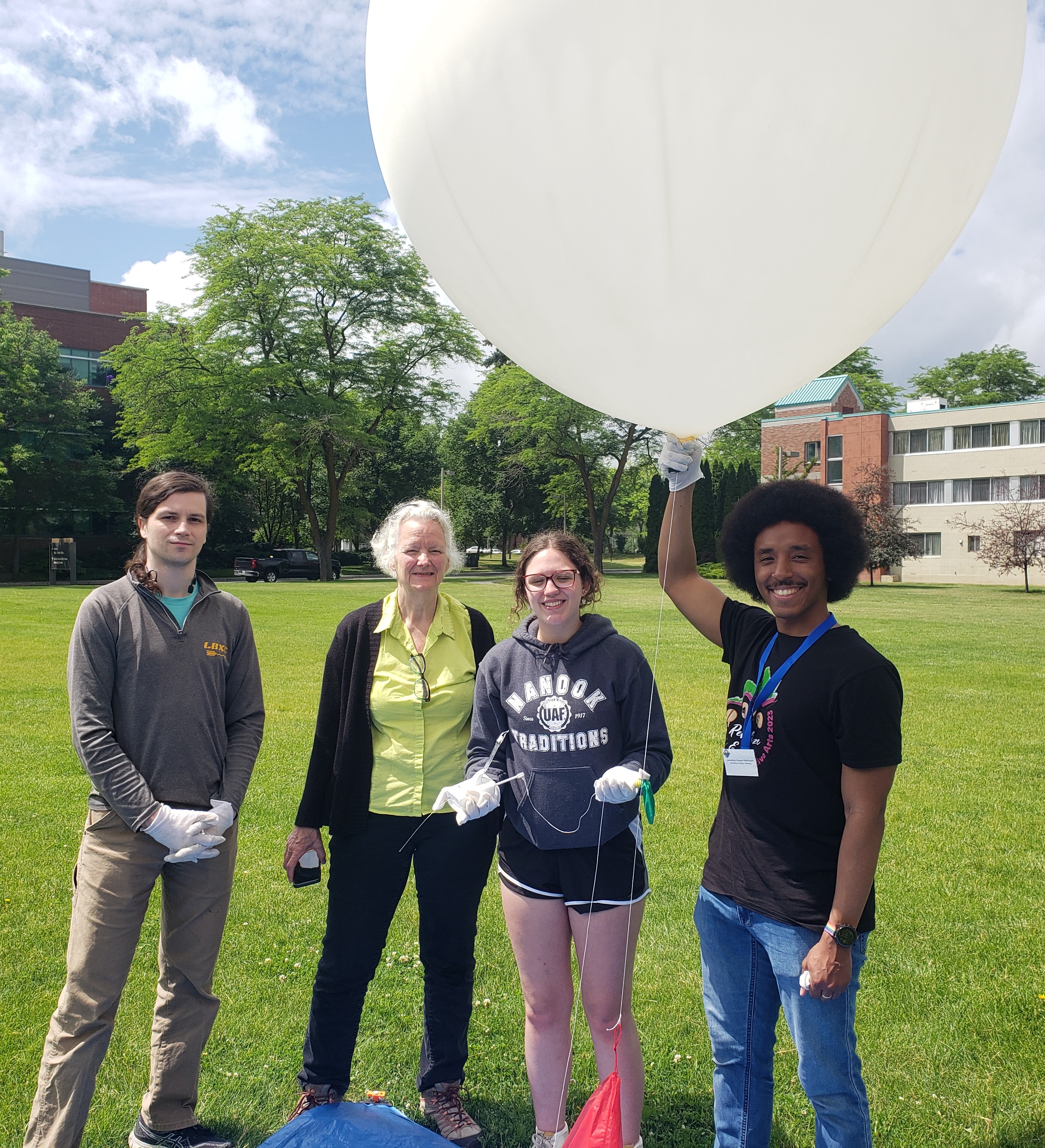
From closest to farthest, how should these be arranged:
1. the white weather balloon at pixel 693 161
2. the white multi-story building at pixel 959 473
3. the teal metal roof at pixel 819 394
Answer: the white weather balloon at pixel 693 161, the white multi-story building at pixel 959 473, the teal metal roof at pixel 819 394

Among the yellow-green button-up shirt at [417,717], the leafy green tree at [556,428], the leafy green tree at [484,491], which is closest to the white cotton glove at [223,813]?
the yellow-green button-up shirt at [417,717]

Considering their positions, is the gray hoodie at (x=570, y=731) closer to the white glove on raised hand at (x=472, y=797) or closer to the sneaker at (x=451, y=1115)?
the white glove on raised hand at (x=472, y=797)

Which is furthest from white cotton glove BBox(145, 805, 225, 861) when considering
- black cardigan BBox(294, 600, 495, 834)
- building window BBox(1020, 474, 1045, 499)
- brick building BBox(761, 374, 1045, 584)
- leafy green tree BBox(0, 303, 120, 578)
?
building window BBox(1020, 474, 1045, 499)

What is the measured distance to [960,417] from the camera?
4606cm

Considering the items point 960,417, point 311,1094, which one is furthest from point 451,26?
point 960,417

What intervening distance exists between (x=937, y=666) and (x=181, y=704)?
13.0 metres

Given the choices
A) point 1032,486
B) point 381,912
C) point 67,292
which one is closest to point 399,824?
point 381,912

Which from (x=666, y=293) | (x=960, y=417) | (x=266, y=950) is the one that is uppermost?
(x=960, y=417)

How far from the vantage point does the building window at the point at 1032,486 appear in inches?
1704

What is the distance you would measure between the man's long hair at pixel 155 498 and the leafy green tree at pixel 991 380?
72343mm

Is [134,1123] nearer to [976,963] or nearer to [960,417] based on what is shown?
[976,963]

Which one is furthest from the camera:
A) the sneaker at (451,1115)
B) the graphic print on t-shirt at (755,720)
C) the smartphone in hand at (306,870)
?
the smartphone in hand at (306,870)

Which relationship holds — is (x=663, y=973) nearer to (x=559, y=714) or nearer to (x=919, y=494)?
(x=559, y=714)

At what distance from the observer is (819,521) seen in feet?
7.48
